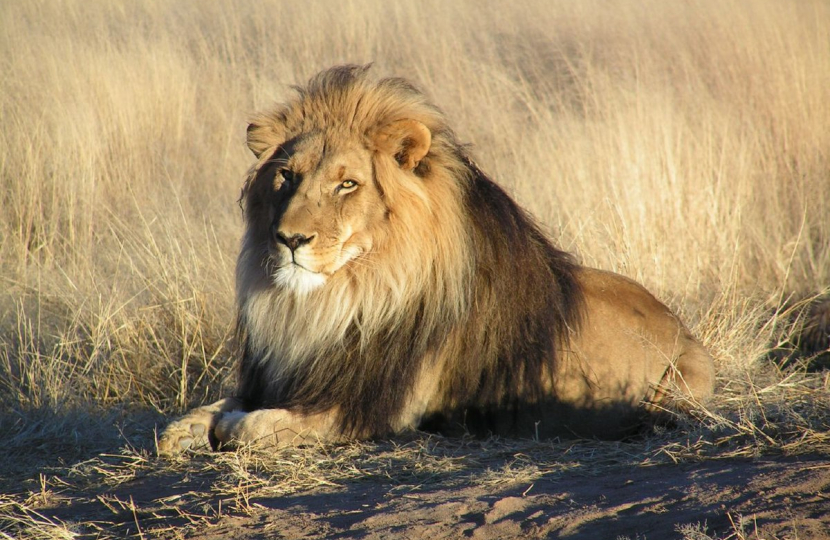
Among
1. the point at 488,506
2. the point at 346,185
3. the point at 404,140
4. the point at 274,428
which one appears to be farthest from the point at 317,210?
the point at 488,506

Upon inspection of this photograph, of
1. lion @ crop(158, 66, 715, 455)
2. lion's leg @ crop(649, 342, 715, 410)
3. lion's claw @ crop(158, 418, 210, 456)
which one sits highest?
lion @ crop(158, 66, 715, 455)

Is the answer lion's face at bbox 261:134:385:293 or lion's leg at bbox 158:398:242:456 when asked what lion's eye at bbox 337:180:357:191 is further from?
lion's leg at bbox 158:398:242:456

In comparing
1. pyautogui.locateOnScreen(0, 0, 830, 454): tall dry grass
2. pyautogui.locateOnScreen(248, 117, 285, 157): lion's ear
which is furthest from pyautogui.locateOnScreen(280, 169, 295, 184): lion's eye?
pyautogui.locateOnScreen(0, 0, 830, 454): tall dry grass

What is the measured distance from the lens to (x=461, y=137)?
32.3ft

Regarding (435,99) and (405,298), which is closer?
(405,298)

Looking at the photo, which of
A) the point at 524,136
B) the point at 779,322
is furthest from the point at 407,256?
the point at 524,136

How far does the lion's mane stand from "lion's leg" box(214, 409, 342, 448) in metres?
0.06

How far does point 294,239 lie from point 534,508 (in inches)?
53.1

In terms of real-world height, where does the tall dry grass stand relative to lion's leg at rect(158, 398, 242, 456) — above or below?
above

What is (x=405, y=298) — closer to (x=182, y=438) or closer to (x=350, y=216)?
(x=350, y=216)

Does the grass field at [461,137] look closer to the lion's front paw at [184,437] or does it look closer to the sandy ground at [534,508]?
the sandy ground at [534,508]

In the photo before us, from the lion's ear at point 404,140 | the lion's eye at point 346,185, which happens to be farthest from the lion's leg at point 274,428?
the lion's ear at point 404,140

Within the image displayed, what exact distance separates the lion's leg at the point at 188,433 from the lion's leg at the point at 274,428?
5 cm

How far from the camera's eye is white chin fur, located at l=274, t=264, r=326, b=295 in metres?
A: 3.60
